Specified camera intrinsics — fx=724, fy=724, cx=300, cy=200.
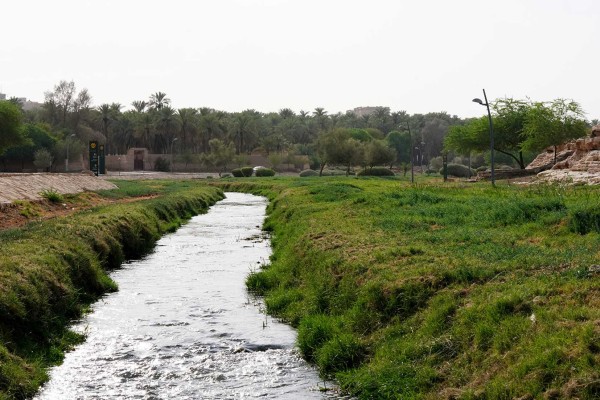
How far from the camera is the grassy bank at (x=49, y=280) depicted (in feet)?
41.9

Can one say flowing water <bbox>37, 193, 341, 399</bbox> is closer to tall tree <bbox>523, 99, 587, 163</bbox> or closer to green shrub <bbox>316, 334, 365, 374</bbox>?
green shrub <bbox>316, 334, 365, 374</bbox>

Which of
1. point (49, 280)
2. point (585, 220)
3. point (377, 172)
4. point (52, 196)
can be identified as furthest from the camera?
point (377, 172)

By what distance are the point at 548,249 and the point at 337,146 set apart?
103581 millimetres

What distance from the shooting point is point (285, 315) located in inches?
689

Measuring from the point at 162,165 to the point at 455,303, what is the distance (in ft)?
441

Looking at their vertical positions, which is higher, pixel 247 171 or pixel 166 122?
pixel 166 122

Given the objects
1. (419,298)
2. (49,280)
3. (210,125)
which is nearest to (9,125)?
(49,280)

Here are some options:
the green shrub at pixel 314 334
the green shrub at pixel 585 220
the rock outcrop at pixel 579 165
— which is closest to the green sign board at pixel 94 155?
the rock outcrop at pixel 579 165

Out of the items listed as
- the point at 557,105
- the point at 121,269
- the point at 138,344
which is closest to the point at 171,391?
the point at 138,344

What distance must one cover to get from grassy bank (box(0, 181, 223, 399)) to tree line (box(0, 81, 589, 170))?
54.2 m

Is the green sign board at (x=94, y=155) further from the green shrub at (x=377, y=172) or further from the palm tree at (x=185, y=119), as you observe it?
the palm tree at (x=185, y=119)

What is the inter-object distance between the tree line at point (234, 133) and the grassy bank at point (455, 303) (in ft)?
181

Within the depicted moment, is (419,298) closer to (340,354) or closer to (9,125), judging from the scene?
(340,354)

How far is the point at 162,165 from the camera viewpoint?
143 m
